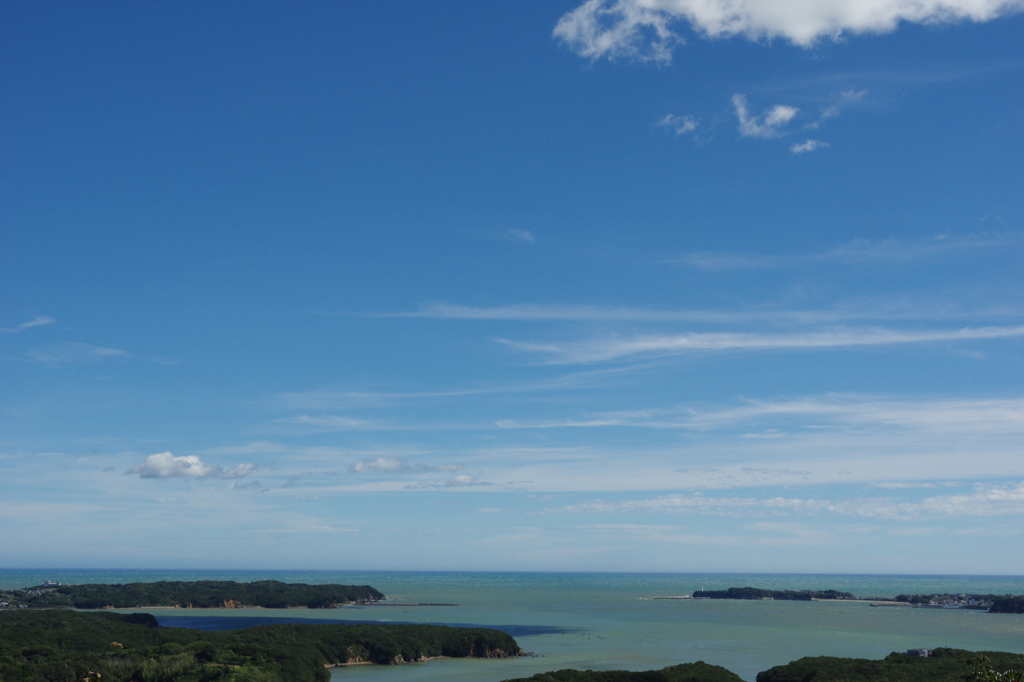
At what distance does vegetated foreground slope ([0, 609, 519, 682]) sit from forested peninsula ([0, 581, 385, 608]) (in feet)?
162

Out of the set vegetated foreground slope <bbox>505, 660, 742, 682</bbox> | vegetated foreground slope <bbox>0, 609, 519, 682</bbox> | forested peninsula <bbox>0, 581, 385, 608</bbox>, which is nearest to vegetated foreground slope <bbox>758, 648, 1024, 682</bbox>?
vegetated foreground slope <bbox>505, 660, 742, 682</bbox>

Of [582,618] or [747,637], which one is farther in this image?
[582,618]

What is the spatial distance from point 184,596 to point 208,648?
12084 cm

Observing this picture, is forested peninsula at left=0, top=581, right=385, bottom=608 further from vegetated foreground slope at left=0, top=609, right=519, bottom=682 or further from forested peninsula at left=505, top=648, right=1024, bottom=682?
forested peninsula at left=505, top=648, right=1024, bottom=682

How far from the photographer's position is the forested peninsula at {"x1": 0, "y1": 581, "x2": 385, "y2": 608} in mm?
A: 158625

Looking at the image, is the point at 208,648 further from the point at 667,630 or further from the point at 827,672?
the point at 667,630

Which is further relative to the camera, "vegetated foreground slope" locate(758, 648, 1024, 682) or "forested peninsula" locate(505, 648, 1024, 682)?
"vegetated foreground slope" locate(758, 648, 1024, 682)

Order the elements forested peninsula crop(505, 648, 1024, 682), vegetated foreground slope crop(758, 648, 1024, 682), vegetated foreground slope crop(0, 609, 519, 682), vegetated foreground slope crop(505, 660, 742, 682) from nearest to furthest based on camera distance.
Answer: vegetated foreground slope crop(505, 660, 742, 682) → vegetated foreground slope crop(0, 609, 519, 682) → forested peninsula crop(505, 648, 1024, 682) → vegetated foreground slope crop(758, 648, 1024, 682)

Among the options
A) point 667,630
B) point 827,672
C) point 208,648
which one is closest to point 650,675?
point 827,672

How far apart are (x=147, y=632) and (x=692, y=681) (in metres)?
60.8

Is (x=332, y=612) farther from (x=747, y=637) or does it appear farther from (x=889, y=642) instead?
(x=889, y=642)

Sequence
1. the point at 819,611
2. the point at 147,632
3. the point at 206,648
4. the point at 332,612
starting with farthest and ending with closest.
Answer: the point at 819,611 → the point at 332,612 → the point at 147,632 → the point at 206,648

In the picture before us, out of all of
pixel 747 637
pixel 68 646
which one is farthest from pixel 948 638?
pixel 68 646

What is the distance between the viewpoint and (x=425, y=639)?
98.2m
